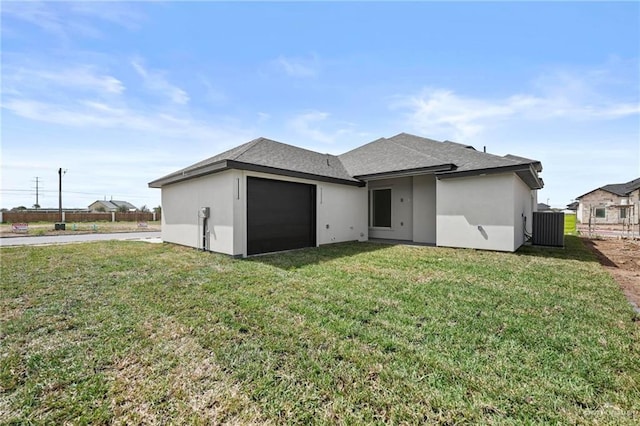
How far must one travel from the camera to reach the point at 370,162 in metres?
11.9

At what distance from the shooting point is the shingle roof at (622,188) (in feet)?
87.2

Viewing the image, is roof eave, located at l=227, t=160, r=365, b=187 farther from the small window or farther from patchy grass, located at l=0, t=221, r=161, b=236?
patchy grass, located at l=0, t=221, r=161, b=236

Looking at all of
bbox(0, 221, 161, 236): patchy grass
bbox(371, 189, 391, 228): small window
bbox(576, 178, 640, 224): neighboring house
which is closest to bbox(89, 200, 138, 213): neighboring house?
bbox(0, 221, 161, 236): patchy grass

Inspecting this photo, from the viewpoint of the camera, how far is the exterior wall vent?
32.3 ft

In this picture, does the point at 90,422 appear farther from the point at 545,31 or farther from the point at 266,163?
the point at 545,31

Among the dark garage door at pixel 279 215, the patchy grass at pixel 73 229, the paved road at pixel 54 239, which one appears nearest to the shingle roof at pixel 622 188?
the dark garage door at pixel 279 215

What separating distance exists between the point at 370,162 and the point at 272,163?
5311mm

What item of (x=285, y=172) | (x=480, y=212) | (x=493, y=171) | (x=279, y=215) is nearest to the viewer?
(x=493, y=171)

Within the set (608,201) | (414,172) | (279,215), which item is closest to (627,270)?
(414,172)

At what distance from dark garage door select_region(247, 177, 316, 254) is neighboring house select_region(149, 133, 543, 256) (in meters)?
0.03

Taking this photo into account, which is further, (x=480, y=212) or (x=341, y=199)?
(x=341, y=199)

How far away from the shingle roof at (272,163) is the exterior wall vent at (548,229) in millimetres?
7324

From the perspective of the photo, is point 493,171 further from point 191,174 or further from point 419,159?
point 191,174

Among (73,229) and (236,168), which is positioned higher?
(236,168)
